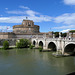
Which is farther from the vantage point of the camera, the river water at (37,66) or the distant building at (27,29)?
the distant building at (27,29)

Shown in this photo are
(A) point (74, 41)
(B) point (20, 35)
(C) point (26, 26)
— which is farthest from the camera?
(C) point (26, 26)

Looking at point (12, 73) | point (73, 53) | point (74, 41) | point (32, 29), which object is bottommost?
point (12, 73)

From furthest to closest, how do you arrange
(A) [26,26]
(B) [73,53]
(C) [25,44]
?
(A) [26,26] → (C) [25,44] → (B) [73,53]

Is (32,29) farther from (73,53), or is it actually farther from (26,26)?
(73,53)

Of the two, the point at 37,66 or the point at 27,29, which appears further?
the point at 27,29

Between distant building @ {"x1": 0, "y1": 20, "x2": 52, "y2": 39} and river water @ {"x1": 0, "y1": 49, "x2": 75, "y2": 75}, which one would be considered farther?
distant building @ {"x1": 0, "y1": 20, "x2": 52, "y2": 39}

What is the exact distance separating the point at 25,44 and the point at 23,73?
19077 millimetres

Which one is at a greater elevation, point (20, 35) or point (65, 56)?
point (20, 35)

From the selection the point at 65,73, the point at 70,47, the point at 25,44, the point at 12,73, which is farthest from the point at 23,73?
the point at 25,44

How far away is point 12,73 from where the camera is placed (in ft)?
33.1

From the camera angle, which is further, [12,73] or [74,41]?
[74,41]

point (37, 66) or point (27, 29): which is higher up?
point (27, 29)

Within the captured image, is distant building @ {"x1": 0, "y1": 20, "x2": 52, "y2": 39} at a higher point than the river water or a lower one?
higher

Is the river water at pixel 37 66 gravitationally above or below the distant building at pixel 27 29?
below
